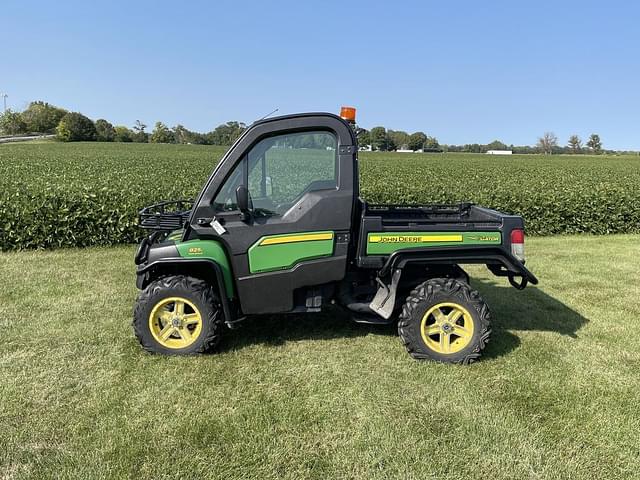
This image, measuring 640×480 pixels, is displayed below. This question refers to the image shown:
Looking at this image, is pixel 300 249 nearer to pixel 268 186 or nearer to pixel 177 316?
pixel 268 186

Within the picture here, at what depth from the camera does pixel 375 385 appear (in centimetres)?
337

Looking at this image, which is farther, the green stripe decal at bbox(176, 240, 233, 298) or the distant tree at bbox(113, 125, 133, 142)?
the distant tree at bbox(113, 125, 133, 142)

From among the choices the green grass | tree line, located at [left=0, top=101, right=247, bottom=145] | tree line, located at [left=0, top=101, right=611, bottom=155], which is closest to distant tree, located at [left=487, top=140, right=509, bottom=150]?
tree line, located at [left=0, top=101, right=611, bottom=155]

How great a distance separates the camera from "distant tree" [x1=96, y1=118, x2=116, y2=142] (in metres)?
85.8

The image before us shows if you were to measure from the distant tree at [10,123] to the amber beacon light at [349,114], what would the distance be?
114386 millimetres

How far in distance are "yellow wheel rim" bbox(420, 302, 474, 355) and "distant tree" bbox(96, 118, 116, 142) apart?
95101mm

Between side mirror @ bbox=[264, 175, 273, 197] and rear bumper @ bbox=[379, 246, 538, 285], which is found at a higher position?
side mirror @ bbox=[264, 175, 273, 197]

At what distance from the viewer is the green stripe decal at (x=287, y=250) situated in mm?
3586

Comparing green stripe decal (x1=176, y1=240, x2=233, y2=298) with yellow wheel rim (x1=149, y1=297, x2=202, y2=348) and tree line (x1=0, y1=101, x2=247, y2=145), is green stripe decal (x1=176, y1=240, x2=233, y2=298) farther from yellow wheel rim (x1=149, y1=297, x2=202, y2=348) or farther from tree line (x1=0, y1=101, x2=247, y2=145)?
tree line (x1=0, y1=101, x2=247, y2=145)

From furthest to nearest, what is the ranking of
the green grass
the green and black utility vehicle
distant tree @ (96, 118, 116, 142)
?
distant tree @ (96, 118, 116, 142) < the green and black utility vehicle < the green grass

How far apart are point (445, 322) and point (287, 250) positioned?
151cm

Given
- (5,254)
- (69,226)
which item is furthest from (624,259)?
(5,254)

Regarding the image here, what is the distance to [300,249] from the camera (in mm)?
3619

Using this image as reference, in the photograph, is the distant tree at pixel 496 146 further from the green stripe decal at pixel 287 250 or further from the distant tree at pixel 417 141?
the green stripe decal at pixel 287 250
